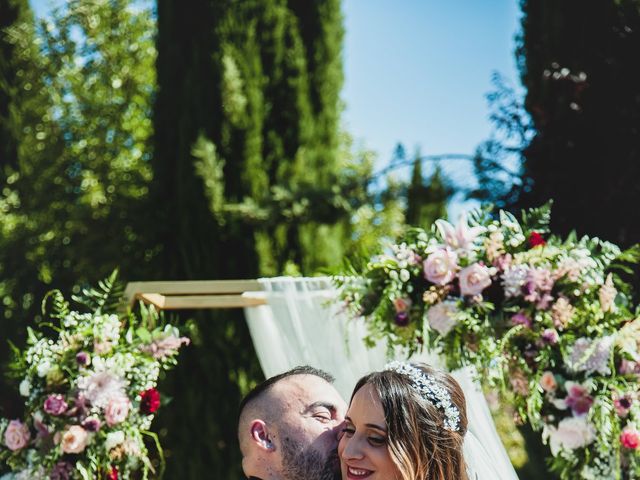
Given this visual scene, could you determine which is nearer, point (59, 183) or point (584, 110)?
point (584, 110)

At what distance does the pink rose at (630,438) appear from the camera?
3.38 meters

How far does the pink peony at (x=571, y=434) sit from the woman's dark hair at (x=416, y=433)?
82 centimetres

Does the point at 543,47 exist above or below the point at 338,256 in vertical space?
above

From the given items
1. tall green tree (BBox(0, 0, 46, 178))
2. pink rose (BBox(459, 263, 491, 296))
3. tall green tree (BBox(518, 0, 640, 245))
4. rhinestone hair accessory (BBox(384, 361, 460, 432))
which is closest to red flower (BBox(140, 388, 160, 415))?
rhinestone hair accessory (BBox(384, 361, 460, 432))

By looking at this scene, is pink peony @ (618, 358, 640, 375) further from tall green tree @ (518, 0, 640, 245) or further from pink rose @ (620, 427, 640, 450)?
tall green tree @ (518, 0, 640, 245)

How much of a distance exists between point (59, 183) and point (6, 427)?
15.3 ft

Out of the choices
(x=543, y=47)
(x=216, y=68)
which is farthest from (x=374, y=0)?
(x=543, y=47)

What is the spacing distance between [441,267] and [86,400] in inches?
66.7

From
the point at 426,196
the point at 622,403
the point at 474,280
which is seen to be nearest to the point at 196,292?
the point at 474,280

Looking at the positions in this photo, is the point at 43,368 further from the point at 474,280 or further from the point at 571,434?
the point at 571,434

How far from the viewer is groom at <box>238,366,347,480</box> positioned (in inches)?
124

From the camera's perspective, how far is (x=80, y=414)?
3682mm

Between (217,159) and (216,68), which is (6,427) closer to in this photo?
(217,159)

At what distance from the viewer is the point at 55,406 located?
364 centimetres
